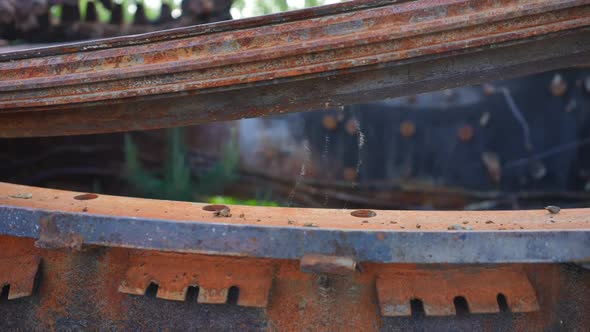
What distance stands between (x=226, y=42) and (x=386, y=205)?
10.6 feet

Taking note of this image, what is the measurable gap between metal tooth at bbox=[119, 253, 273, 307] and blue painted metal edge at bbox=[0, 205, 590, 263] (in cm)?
16

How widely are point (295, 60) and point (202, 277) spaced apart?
68 cm

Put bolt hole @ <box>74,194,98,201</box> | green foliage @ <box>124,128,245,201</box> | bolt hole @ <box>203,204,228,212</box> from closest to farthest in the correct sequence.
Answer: bolt hole @ <box>203,204,228,212</box>, bolt hole @ <box>74,194,98,201</box>, green foliage @ <box>124,128,245,201</box>

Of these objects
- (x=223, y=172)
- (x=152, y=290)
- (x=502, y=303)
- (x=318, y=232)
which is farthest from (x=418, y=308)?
(x=223, y=172)

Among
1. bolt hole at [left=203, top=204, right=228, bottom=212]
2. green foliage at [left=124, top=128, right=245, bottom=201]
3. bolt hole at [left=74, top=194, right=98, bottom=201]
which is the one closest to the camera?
bolt hole at [left=203, top=204, right=228, bottom=212]

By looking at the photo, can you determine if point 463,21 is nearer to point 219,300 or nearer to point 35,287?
point 219,300

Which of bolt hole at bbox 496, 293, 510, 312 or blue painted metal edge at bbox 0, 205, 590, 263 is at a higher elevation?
blue painted metal edge at bbox 0, 205, 590, 263

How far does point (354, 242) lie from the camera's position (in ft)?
4.19

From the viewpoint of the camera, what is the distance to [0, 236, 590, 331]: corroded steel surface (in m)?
1.42

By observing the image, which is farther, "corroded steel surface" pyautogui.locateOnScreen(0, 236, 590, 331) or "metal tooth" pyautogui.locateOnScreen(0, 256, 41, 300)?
"metal tooth" pyautogui.locateOnScreen(0, 256, 41, 300)

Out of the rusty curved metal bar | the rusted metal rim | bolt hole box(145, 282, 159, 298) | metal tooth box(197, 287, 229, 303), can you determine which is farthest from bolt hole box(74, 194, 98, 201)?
metal tooth box(197, 287, 229, 303)

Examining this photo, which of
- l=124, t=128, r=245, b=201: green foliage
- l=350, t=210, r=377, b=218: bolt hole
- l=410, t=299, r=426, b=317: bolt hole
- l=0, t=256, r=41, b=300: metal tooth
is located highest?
l=124, t=128, r=245, b=201: green foliage

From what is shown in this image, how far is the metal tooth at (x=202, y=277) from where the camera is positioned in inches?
56.4

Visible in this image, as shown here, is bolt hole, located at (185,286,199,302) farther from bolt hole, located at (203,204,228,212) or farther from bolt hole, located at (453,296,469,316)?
bolt hole, located at (453,296,469,316)
